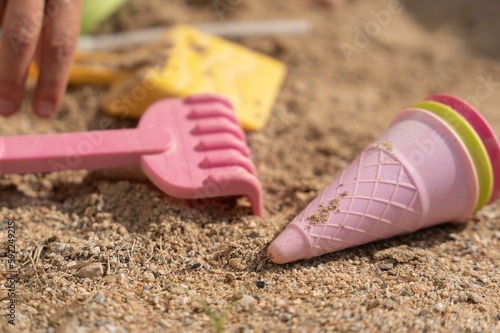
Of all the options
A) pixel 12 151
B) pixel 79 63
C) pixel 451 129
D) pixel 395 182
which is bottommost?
pixel 79 63

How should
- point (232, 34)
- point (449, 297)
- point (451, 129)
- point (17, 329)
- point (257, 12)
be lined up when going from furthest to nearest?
point (257, 12), point (232, 34), point (451, 129), point (449, 297), point (17, 329)

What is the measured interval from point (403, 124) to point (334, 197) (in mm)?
225

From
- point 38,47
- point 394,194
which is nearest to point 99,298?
point 394,194

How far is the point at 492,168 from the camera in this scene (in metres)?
1.20

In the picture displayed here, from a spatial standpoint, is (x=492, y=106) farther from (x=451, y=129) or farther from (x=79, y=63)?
(x=79, y=63)

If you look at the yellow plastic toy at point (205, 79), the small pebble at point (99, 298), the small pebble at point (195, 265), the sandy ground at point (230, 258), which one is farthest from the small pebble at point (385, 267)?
the yellow plastic toy at point (205, 79)

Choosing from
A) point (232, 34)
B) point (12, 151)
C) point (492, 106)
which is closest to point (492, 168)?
point (492, 106)

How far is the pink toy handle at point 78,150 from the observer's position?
1.26 m

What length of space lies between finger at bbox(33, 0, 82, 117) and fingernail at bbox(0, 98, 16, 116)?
0.06 metres

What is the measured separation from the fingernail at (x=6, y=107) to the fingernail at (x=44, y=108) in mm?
61

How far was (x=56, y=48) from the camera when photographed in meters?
1.40

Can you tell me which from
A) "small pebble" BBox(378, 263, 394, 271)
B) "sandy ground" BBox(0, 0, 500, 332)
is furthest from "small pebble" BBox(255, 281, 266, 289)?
"small pebble" BBox(378, 263, 394, 271)

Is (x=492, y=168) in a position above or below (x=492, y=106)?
above

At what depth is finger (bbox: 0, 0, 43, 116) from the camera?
4.35ft
